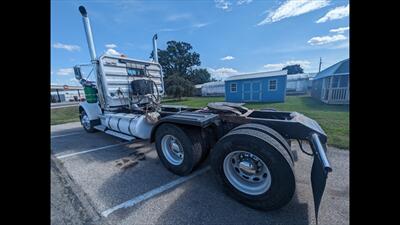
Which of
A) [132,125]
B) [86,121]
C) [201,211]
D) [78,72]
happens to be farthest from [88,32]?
[201,211]

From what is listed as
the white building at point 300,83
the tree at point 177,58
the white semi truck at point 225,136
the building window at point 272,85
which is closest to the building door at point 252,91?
the building window at point 272,85

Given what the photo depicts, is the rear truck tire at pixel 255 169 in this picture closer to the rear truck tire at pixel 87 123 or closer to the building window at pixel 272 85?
the rear truck tire at pixel 87 123

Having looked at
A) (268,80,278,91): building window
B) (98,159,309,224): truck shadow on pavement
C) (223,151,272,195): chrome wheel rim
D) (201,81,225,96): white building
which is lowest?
(98,159,309,224): truck shadow on pavement

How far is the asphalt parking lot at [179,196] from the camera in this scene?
2262mm

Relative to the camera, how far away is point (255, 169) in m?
2.51

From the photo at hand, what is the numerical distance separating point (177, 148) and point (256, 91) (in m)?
17.8

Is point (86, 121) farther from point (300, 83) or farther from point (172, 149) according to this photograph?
point (300, 83)

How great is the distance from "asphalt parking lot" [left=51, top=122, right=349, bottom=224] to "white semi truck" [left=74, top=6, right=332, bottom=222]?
22 centimetres

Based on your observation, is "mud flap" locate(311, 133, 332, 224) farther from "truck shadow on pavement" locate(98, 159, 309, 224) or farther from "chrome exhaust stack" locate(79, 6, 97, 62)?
"chrome exhaust stack" locate(79, 6, 97, 62)

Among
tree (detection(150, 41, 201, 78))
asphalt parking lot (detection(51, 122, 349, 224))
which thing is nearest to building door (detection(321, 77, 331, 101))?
asphalt parking lot (detection(51, 122, 349, 224))

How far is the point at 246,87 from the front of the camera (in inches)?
797

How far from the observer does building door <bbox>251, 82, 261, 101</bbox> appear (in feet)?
63.6
